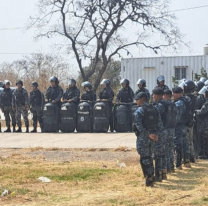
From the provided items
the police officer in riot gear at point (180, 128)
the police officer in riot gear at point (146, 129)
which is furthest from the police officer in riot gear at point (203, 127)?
the police officer in riot gear at point (146, 129)

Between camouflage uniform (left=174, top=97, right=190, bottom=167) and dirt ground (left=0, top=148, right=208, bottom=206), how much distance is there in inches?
12.3

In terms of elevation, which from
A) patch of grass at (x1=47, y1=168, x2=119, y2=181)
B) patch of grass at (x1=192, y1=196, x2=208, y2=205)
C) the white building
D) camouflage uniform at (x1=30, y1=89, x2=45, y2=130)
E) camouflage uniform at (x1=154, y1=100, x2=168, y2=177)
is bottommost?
patch of grass at (x1=192, y1=196, x2=208, y2=205)

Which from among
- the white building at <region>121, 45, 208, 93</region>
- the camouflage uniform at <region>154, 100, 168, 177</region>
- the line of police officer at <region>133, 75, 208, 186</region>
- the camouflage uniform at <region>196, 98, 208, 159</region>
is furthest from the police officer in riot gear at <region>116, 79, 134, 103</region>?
the white building at <region>121, 45, 208, 93</region>

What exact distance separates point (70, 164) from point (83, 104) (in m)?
6.57

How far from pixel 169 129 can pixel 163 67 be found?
80.8ft

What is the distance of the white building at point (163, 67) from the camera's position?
33094mm

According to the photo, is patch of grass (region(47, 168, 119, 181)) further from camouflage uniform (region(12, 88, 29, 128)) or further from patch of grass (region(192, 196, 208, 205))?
camouflage uniform (region(12, 88, 29, 128))

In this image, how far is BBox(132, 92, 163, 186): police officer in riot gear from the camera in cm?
887

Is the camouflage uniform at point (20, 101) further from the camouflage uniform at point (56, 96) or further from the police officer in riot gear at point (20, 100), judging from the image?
the camouflage uniform at point (56, 96)

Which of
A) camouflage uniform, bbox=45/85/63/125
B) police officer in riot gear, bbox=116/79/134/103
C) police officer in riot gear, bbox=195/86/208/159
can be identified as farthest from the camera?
camouflage uniform, bbox=45/85/63/125

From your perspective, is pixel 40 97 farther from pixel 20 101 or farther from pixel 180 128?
pixel 180 128

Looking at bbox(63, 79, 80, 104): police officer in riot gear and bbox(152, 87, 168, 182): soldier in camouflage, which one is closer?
bbox(152, 87, 168, 182): soldier in camouflage

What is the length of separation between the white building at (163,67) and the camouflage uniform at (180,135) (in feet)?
73.2

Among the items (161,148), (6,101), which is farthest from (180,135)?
(6,101)
